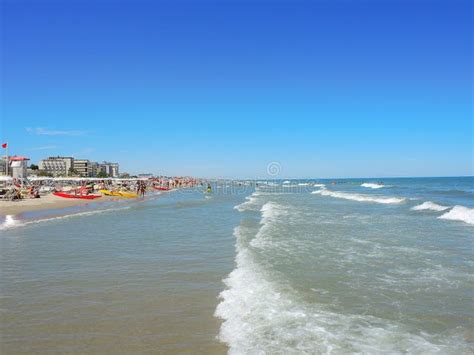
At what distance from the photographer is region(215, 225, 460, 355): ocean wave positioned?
530 centimetres

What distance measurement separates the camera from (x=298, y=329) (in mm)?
5930

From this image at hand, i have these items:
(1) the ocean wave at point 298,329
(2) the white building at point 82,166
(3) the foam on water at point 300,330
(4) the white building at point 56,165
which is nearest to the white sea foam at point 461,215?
(3) the foam on water at point 300,330

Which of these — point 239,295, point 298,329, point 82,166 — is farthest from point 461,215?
point 82,166

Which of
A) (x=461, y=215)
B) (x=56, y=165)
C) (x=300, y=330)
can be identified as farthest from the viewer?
(x=56, y=165)

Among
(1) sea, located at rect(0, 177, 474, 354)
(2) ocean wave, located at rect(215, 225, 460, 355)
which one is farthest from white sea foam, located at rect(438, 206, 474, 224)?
(2) ocean wave, located at rect(215, 225, 460, 355)

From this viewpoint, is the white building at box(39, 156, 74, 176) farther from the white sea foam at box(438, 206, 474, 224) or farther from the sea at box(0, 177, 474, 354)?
the sea at box(0, 177, 474, 354)

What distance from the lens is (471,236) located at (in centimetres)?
1532

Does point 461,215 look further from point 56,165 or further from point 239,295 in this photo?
point 56,165

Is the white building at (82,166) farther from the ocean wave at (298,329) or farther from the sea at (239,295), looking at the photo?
the ocean wave at (298,329)

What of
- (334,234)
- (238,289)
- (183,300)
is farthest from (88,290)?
(334,234)

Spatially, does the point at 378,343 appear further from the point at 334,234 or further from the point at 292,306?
the point at 334,234

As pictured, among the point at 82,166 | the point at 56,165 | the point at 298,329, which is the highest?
the point at 56,165

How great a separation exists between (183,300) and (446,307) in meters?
4.89

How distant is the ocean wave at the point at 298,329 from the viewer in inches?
209
